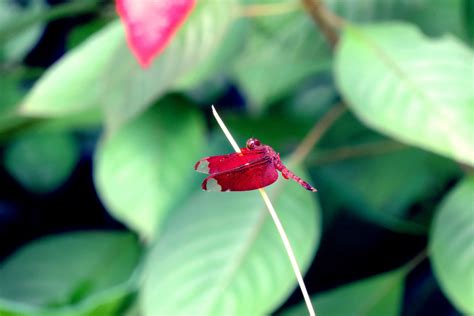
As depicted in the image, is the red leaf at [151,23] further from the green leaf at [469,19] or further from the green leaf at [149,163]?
the green leaf at [469,19]

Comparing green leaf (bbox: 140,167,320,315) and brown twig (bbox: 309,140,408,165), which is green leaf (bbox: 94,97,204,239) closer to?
green leaf (bbox: 140,167,320,315)

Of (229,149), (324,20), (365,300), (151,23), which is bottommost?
(365,300)

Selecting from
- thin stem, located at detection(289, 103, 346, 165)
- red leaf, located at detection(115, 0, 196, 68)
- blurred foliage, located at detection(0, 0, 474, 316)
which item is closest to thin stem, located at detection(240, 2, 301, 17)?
blurred foliage, located at detection(0, 0, 474, 316)

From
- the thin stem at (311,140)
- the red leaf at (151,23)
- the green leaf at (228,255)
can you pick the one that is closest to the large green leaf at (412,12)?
the thin stem at (311,140)

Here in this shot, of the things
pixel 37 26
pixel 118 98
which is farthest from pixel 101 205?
pixel 118 98

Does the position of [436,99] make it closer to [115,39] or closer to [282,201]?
[282,201]

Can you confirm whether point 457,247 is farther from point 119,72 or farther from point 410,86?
point 119,72

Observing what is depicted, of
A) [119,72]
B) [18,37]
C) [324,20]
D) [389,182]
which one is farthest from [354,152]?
[18,37]
